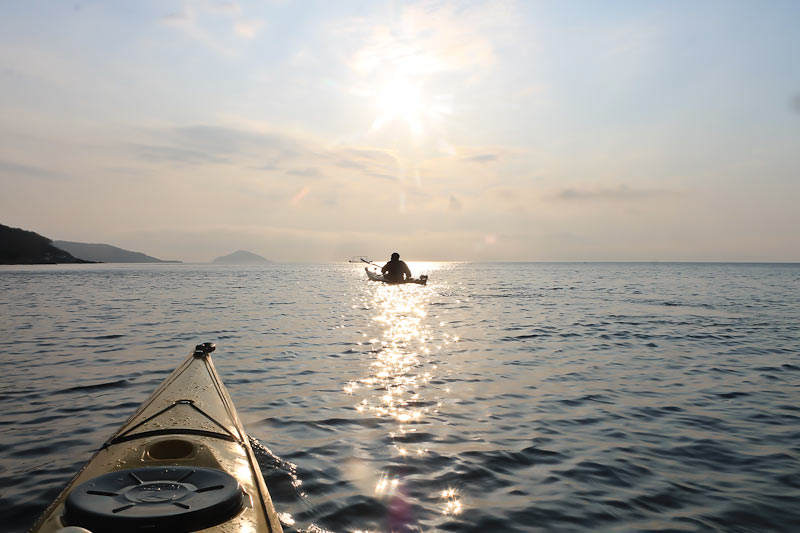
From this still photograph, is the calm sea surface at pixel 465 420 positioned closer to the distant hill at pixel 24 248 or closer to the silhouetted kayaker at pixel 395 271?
the silhouetted kayaker at pixel 395 271

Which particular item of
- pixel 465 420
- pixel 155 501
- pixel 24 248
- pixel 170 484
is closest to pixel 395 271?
pixel 465 420

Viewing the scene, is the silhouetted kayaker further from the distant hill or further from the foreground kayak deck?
the distant hill

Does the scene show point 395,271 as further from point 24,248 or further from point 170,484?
point 24,248

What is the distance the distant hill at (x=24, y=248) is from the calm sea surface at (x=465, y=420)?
131 meters

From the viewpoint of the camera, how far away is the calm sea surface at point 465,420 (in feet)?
14.5

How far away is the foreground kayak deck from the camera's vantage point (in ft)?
8.90

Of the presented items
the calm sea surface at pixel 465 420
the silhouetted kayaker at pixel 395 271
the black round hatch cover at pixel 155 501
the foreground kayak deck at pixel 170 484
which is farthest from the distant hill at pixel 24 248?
the black round hatch cover at pixel 155 501

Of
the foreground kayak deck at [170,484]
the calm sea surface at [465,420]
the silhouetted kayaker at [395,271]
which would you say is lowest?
the calm sea surface at [465,420]

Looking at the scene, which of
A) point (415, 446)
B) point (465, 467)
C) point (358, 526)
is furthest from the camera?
point (415, 446)

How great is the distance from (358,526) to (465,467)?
1617 mm

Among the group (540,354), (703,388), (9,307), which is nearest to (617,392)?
(703,388)

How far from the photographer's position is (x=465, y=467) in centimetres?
526

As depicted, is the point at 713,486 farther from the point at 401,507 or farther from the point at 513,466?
the point at 401,507

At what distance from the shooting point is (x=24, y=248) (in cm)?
12038
